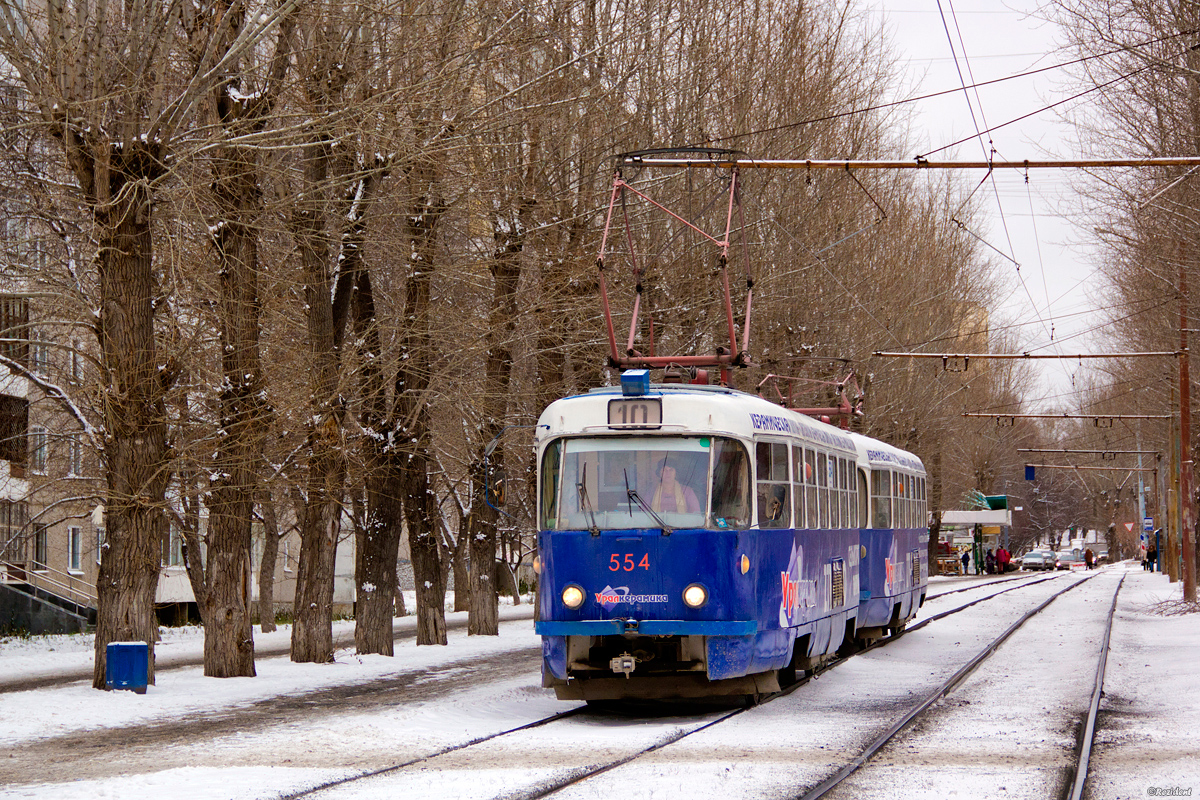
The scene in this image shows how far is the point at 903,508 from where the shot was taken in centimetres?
2442

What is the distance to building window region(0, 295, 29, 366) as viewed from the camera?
16.0m

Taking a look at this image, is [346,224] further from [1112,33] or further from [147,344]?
[1112,33]

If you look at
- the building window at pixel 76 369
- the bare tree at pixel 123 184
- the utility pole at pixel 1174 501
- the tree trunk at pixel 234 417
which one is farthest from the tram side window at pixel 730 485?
the utility pole at pixel 1174 501

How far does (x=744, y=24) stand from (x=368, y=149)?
11962mm

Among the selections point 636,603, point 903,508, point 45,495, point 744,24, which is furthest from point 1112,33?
point 45,495

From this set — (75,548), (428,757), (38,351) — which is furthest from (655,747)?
(75,548)

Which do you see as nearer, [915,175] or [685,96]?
[685,96]

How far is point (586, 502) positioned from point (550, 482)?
0.46 m

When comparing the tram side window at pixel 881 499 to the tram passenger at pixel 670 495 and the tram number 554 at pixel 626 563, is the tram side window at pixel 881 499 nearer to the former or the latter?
the tram passenger at pixel 670 495

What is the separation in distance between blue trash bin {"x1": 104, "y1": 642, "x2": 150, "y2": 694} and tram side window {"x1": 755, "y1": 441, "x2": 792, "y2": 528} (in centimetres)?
678

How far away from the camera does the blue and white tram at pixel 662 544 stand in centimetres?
1350

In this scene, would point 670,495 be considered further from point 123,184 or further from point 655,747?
point 123,184

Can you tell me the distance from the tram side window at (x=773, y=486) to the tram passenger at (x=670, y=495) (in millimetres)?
801

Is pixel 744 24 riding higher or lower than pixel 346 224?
higher
